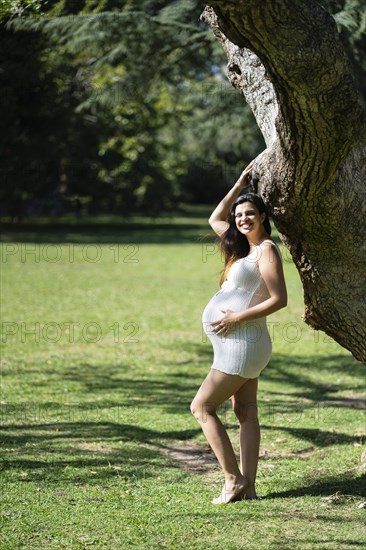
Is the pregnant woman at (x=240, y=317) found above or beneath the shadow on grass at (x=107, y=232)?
above

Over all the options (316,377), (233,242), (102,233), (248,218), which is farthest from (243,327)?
(102,233)

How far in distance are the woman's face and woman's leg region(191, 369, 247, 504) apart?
0.95m

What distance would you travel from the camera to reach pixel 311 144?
15.1 feet

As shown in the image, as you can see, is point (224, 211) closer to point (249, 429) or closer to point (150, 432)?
point (249, 429)

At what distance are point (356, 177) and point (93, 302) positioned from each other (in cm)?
1126

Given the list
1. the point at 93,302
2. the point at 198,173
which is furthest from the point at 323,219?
the point at 198,173

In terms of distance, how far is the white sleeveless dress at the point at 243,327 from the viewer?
17.3 feet

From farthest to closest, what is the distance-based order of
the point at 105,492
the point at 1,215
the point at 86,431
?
1. the point at 1,215
2. the point at 86,431
3. the point at 105,492

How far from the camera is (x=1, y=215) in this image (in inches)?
1378

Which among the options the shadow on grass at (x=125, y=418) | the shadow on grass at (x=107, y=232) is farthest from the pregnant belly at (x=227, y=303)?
the shadow on grass at (x=107, y=232)

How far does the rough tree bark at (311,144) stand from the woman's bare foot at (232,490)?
1.17m

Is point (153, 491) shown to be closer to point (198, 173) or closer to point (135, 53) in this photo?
point (135, 53)

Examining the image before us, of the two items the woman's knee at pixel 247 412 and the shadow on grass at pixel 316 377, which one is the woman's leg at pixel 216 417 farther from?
the shadow on grass at pixel 316 377

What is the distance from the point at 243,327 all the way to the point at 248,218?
2.34 feet
